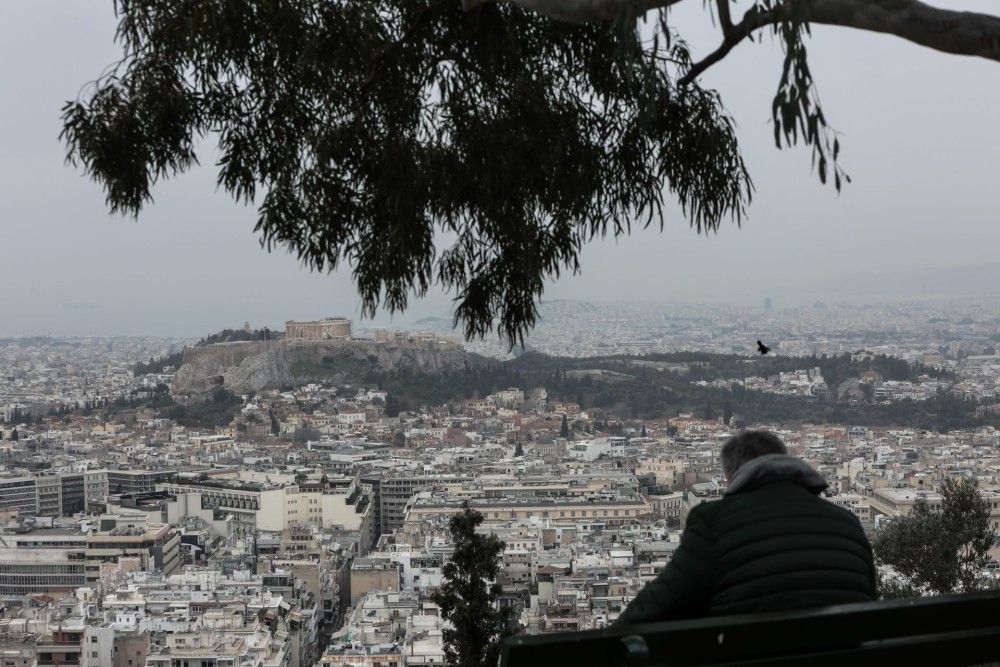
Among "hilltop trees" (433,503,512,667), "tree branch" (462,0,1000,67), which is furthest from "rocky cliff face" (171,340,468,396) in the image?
"tree branch" (462,0,1000,67)

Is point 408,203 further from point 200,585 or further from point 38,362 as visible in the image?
point 38,362

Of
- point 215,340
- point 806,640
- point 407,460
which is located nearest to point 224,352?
point 215,340

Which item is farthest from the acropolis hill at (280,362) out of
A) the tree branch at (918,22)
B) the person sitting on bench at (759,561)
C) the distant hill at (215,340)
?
the person sitting on bench at (759,561)

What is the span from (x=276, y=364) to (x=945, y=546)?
1716 inches

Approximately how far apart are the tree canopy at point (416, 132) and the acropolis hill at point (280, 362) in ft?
139

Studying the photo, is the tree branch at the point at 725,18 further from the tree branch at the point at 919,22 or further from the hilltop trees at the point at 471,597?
the hilltop trees at the point at 471,597

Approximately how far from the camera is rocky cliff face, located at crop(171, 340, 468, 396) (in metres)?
46.9

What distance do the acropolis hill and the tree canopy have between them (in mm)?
42300

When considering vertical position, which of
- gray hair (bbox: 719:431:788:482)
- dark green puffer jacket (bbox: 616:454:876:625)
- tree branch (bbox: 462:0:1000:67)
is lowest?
dark green puffer jacket (bbox: 616:454:876:625)

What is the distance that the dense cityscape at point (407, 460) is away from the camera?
18.6 metres

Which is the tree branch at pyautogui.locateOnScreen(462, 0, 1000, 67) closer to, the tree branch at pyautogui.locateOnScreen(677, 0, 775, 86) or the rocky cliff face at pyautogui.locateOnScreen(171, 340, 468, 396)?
the tree branch at pyautogui.locateOnScreen(677, 0, 775, 86)

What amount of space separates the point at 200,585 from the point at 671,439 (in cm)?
1185

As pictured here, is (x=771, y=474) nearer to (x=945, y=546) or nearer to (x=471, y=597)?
(x=471, y=597)

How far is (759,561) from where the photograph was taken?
144 cm
